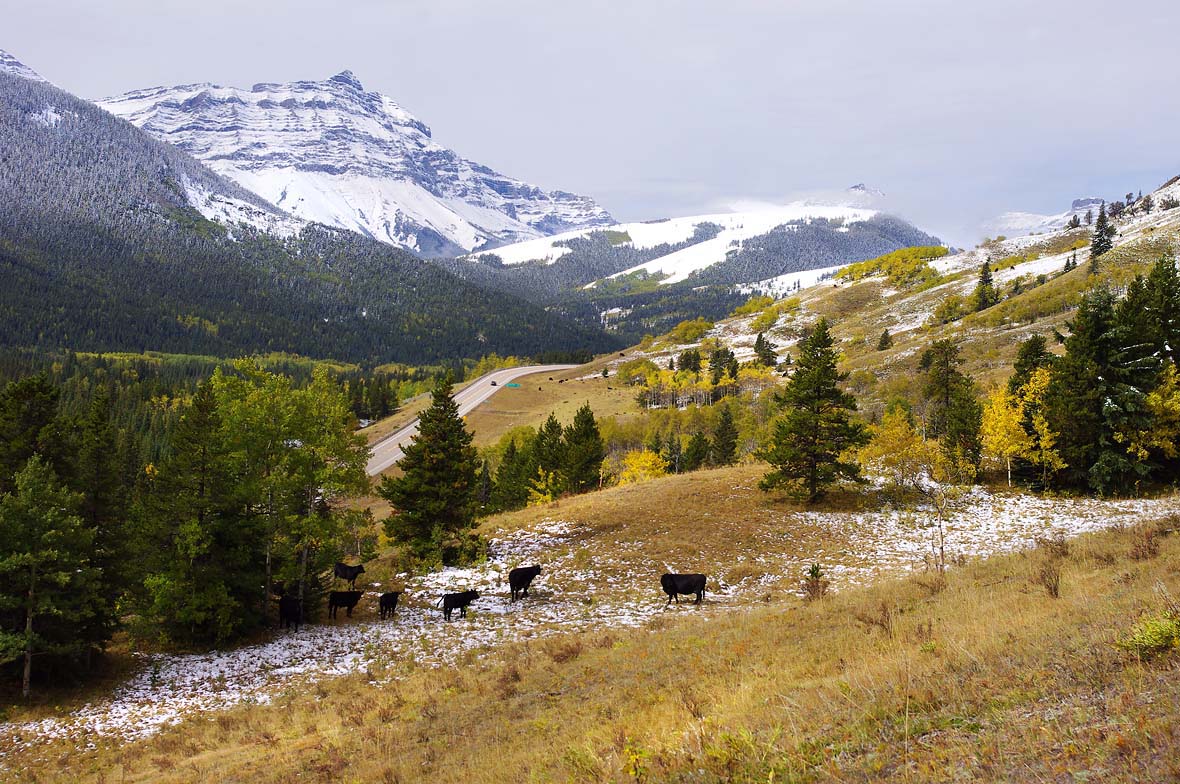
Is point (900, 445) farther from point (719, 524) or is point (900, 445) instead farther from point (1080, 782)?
point (1080, 782)

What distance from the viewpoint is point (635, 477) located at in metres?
81.3

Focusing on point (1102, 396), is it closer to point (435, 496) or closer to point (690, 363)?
point (435, 496)

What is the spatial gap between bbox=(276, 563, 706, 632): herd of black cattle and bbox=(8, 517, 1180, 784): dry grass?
3356mm

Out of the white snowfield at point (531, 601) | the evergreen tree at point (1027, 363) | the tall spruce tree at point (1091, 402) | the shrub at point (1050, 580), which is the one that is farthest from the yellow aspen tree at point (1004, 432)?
the shrub at point (1050, 580)

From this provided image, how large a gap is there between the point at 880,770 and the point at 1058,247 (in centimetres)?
24945

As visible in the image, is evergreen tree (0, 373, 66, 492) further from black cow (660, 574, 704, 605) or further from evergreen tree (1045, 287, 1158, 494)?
evergreen tree (1045, 287, 1158, 494)

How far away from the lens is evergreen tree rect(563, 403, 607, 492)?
6638 centimetres

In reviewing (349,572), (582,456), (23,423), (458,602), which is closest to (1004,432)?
(458,602)

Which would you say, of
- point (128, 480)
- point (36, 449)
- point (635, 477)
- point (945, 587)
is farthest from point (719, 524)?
point (128, 480)

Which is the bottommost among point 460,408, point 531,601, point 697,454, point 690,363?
point 531,601

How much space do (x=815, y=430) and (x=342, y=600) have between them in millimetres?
27246

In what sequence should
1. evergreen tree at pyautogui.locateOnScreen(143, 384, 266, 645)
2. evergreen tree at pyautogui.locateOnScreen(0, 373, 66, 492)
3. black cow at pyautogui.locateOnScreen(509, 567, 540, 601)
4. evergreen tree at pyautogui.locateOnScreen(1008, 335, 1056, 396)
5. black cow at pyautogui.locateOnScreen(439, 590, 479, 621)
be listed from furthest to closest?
evergreen tree at pyautogui.locateOnScreen(1008, 335, 1056, 396)
black cow at pyautogui.locateOnScreen(509, 567, 540, 601)
black cow at pyautogui.locateOnScreen(439, 590, 479, 621)
evergreen tree at pyautogui.locateOnScreen(0, 373, 66, 492)
evergreen tree at pyautogui.locateOnScreen(143, 384, 266, 645)

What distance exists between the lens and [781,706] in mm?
8500

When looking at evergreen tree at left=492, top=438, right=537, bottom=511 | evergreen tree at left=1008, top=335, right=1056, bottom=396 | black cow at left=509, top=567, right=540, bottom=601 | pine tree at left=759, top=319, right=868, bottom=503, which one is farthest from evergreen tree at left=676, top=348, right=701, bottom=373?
black cow at left=509, top=567, right=540, bottom=601
